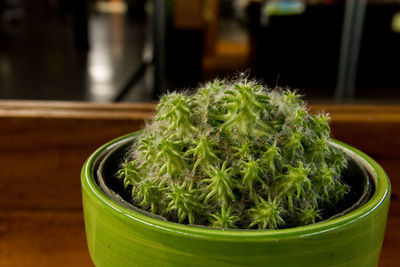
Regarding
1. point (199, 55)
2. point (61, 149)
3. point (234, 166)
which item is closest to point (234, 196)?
point (234, 166)

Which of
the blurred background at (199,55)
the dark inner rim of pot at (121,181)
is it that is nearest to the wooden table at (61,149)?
the dark inner rim of pot at (121,181)

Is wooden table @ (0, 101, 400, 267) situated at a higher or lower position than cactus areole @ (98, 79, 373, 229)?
lower

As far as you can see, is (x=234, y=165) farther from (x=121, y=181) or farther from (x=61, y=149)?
(x=61, y=149)

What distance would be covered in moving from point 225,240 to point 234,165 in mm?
64

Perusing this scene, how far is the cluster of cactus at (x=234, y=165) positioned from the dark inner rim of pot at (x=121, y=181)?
21 mm

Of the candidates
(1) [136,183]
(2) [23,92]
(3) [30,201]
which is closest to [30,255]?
(3) [30,201]

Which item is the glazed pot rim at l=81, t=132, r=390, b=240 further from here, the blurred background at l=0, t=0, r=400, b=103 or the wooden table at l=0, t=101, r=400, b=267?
the blurred background at l=0, t=0, r=400, b=103

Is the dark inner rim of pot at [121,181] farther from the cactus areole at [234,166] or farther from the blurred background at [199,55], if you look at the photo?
the blurred background at [199,55]

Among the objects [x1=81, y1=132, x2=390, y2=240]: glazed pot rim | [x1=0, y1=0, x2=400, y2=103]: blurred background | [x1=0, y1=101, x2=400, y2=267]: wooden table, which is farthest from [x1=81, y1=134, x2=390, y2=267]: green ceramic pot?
[x1=0, y1=0, x2=400, y2=103]: blurred background

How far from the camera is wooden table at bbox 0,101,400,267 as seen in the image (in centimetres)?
63

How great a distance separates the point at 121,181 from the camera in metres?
0.42

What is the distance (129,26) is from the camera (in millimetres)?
6301

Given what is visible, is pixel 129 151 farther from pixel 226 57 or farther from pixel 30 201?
pixel 226 57

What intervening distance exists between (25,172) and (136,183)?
371 millimetres
